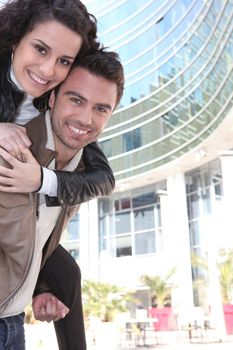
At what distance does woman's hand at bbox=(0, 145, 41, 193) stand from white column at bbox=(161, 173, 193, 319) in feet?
83.8

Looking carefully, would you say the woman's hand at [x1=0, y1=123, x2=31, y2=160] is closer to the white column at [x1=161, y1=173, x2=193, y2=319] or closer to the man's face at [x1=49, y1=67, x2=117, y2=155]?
the man's face at [x1=49, y1=67, x2=117, y2=155]

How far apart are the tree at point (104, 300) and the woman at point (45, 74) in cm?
1392

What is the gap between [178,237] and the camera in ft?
92.6

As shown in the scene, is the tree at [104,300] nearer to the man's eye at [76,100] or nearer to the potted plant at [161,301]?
the potted plant at [161,301]

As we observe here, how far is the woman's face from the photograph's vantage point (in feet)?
5.37

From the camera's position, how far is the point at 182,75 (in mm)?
26516

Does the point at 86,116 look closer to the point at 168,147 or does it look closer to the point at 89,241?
the point at 168,147

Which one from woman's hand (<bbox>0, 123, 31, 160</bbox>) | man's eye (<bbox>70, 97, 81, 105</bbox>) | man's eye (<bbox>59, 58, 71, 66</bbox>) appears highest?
man's eye (<bbox>59, 58, 71, 66</bbox>)

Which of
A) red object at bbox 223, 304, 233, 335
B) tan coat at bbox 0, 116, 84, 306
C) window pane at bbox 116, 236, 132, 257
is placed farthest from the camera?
window pane at bbox 116, 236, 132, 257

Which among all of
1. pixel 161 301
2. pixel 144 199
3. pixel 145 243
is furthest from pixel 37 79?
pixel 144 199

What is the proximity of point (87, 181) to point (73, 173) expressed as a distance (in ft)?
0.19

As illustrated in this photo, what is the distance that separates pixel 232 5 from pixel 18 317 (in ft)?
64.6

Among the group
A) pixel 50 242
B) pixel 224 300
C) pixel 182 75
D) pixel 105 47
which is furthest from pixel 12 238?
pixel 182 75

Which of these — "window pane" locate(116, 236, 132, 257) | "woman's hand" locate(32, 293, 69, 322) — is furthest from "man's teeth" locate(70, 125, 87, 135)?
"window pane" locate(116, 236, 132, 257)
